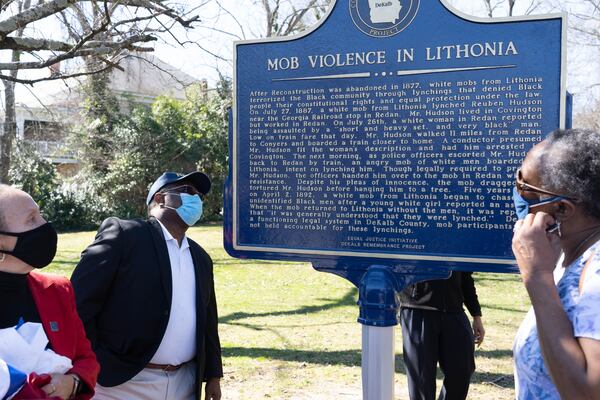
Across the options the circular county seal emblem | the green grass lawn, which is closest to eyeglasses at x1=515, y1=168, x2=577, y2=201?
the circular county seal emblem

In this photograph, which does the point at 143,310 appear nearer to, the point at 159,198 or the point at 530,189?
the point at 159,198

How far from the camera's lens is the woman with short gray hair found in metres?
1.67

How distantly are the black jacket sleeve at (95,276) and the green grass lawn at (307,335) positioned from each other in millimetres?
2967

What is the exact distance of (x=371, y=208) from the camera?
3826 mm

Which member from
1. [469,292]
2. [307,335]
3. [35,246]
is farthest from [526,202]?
[307,335]

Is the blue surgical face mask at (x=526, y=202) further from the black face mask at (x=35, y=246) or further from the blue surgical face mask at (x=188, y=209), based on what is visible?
the blue surgical face mask at (x=188, y=209)

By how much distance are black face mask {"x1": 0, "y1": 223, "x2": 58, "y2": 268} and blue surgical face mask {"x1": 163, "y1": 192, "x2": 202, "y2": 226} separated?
1.29 meters

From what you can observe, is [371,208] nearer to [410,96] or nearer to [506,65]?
[410,96]

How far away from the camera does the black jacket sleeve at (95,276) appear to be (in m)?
3.20

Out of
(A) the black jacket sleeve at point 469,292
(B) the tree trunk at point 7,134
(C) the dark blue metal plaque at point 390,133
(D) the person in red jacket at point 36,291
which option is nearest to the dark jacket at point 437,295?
(A) the black jacket sleeve at point 469,292

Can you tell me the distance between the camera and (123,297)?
330cm

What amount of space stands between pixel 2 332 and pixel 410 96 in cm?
267

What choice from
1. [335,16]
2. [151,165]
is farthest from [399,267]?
[151,165]

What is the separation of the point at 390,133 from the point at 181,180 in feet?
4.67
